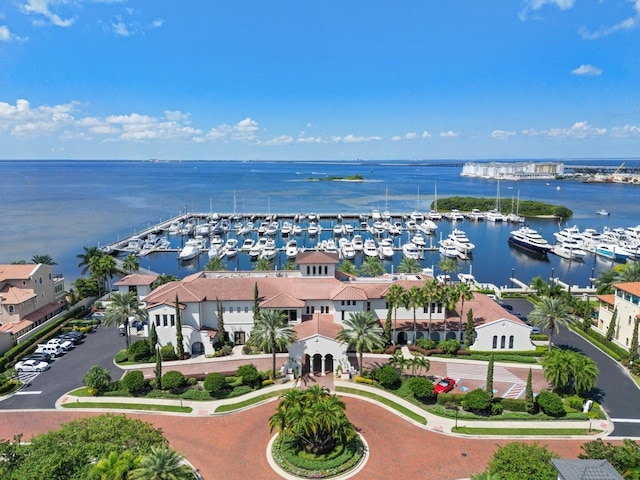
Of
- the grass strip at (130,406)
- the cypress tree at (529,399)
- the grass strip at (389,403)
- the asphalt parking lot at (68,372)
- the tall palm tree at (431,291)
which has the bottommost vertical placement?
the asphalt parking lot at (68,372)

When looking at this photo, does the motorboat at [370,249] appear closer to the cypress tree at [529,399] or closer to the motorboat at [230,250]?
the motorboat at [230,250]

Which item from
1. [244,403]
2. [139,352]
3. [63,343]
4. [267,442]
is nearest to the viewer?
[267,442]

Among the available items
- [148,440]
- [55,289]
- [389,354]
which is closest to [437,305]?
[389,354]

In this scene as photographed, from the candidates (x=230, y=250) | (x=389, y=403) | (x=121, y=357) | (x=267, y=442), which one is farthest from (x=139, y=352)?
(x=230, y=250)

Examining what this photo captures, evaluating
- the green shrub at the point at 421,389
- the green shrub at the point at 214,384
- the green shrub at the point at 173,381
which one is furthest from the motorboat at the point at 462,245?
the green shrub at the point at 173,381

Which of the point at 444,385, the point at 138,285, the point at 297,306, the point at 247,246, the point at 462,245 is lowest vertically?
the point at 444,385

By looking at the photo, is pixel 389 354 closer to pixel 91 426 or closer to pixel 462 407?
pixel 462 407

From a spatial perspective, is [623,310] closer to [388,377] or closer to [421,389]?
[421,389]
